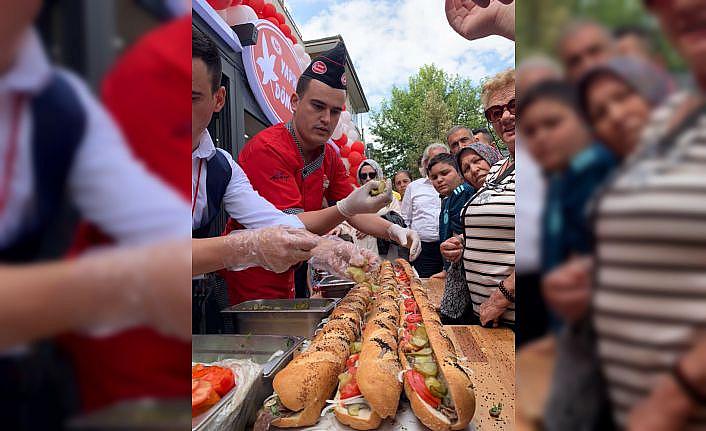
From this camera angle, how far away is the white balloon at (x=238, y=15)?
2.79m

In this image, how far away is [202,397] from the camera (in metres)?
1.01

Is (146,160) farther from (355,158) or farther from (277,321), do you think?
(355,158)

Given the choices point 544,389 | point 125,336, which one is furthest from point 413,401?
point 125,336

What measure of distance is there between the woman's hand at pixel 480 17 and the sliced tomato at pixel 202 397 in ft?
5.13

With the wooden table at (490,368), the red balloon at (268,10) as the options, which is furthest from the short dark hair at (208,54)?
the red balloon at (268,10)

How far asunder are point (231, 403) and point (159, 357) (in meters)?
0.88

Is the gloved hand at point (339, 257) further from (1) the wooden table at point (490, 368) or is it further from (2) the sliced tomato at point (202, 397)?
(2) the sliced tomato at point (202, 397)

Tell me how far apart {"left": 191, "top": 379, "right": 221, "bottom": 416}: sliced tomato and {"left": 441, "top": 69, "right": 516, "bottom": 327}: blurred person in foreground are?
1.39 metres

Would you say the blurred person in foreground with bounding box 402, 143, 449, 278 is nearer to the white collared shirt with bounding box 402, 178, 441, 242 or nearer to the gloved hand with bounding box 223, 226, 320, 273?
the white collared shirt with bounding box 402, 178, 441, 242

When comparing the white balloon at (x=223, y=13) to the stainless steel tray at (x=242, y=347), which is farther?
the white balloon at (x=223, y=13)

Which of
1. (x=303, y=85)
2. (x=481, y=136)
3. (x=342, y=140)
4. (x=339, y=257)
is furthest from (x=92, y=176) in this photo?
(x=342, y=140)

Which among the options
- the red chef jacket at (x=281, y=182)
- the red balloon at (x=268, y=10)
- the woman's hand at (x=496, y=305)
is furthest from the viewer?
the red balloon at (x=268, y=10)

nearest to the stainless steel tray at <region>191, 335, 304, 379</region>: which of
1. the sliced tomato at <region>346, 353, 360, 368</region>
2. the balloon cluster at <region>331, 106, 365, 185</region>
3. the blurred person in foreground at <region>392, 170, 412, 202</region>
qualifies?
the sliced tomato at <region>346, 353, 360, 368</region>

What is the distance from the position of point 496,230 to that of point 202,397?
4.95 feet
